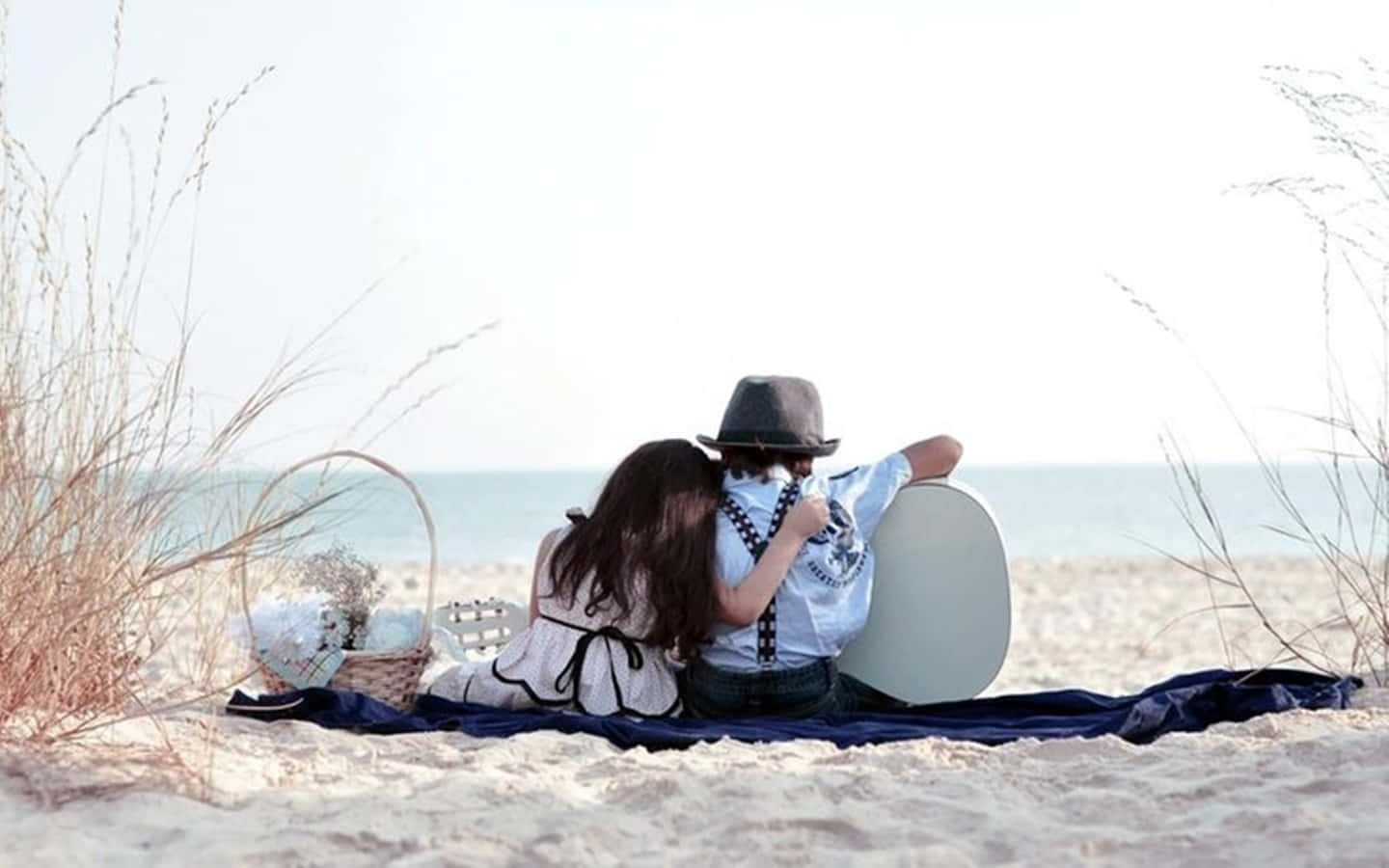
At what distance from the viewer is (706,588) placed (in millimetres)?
4062

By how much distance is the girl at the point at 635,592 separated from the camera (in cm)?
408

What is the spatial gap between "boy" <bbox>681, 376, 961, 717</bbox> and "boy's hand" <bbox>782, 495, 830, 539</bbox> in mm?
43

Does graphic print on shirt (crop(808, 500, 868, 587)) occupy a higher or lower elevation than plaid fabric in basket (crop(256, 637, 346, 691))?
higher

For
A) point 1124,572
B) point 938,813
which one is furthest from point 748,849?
point 1124,572

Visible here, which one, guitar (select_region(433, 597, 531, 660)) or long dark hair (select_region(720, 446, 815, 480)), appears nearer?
long dark hair (select_region(720, 446, 815, 480))

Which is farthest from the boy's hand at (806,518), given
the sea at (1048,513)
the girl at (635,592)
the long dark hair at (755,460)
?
the sea at (1048,513)

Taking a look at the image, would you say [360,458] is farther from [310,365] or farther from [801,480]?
[801,480]

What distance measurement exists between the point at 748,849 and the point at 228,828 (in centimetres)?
87

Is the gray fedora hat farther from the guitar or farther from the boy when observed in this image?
the guitar

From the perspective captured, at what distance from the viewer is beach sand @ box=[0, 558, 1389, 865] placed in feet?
8.91

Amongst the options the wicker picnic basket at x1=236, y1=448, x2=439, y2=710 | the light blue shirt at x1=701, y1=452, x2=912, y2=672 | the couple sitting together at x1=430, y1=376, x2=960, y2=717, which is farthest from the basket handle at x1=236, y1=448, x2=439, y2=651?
the light blue shirt at x1=701, y1=452, x2=912, y2=672

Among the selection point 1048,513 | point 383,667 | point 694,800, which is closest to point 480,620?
point 383,667

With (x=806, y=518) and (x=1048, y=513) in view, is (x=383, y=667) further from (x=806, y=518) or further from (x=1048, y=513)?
(x=1048, y=513)

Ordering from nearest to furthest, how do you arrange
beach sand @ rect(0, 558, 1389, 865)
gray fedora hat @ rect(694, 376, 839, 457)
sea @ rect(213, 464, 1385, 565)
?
beach sand @ rect(0, 558, 1389, 865), gray fedora hat @ rect(694, 376, 839, 457), sea @ rect(213, 464, 1385, 565)
